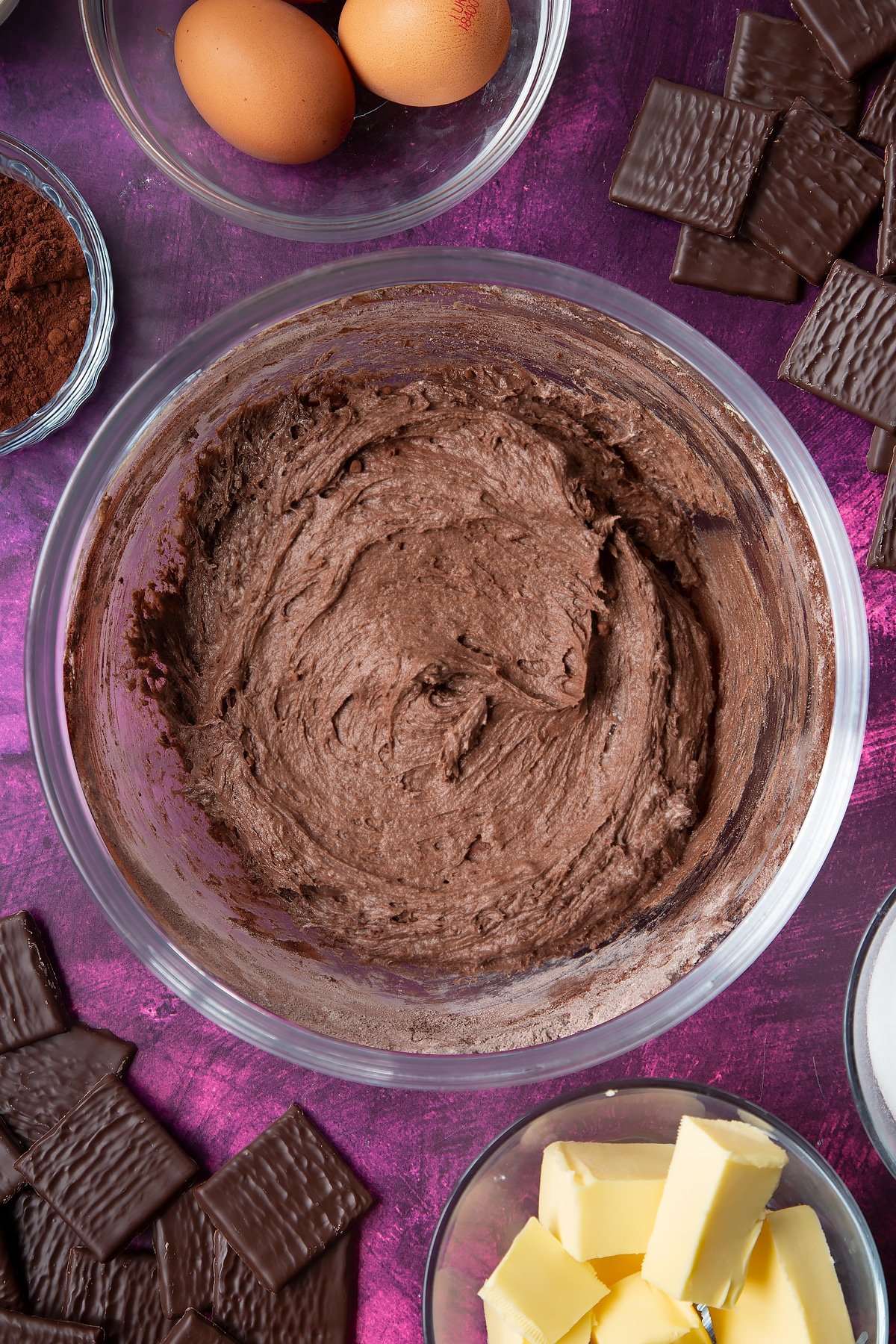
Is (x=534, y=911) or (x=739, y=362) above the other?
(x=739, y=362)

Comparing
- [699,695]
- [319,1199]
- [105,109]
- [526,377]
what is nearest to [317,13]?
[105,109]

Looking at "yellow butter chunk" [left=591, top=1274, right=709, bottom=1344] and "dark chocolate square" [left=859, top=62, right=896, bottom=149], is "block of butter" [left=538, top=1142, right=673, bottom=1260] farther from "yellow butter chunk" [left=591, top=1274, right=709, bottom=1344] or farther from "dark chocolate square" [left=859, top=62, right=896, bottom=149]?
"dark chocolate square" [left=859, top=62, right=896, bottom=149]

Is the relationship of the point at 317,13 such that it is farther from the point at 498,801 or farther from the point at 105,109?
the point at 498,801

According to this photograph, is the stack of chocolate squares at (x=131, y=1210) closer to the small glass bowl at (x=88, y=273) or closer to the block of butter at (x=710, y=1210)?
the block of butter at (x=710, y=1210)

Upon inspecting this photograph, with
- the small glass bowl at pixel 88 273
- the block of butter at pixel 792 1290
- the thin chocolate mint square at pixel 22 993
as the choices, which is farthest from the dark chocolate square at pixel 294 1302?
the small glass bowl at pixel 88 273

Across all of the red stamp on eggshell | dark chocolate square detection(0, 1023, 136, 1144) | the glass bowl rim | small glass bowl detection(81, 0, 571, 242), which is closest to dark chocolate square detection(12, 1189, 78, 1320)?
dark chocolate square detection(0, 1023, 136, 1144)

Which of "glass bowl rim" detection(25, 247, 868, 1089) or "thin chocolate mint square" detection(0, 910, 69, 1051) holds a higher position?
"glass bowl rim" detection(25, 247, 868, 1089)
